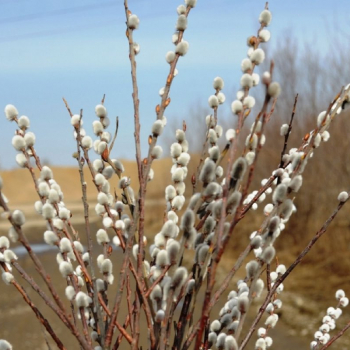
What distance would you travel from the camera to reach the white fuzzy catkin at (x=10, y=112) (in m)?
0.91

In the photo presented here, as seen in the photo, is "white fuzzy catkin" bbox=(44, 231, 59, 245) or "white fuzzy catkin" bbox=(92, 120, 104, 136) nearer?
"white fuzzy catkin" bbox=(44, 231, 59, 245)

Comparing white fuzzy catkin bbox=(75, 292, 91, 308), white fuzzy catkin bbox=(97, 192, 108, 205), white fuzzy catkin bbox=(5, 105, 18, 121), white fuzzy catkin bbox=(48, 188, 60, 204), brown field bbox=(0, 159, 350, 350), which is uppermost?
brown field bbox=(0, 159, 350, 350)

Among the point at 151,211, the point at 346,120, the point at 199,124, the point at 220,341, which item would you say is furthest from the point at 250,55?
the point at 151,211

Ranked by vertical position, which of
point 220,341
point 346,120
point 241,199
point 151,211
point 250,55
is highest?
point 151,211

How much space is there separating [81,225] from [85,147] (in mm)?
12857

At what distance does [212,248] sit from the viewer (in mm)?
728

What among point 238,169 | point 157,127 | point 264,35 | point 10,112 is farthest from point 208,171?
point 10,112

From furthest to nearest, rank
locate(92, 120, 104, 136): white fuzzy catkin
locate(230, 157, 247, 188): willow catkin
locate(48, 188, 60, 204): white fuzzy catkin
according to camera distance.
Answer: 1. locate(92, 120, 104, 136): white fuzzy catkin
2. locate(48, 188, 60, 204): white fuzzy catkin
3. locate(230, 157, 247, 188): willow catkin

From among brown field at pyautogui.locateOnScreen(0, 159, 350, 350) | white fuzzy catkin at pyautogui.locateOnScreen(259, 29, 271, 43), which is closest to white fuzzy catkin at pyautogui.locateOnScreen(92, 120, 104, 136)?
white fuzzy catkin at pyautogui.locateOnScreen(259, 29, 271, 43)

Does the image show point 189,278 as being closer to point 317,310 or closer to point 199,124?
point 317,310

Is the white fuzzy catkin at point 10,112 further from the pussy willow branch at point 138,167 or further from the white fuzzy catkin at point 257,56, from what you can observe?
the white fuzzy catkin at point 257,56

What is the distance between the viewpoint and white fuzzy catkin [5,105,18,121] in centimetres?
91

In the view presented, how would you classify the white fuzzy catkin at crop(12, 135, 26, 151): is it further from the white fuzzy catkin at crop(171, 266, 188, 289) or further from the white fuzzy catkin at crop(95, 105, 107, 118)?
the white fuzzy catkin at crop(171, 266, 188, 289)

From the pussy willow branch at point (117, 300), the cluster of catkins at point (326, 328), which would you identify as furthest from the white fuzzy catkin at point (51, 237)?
the cluster of catkins at point (326, 328)
